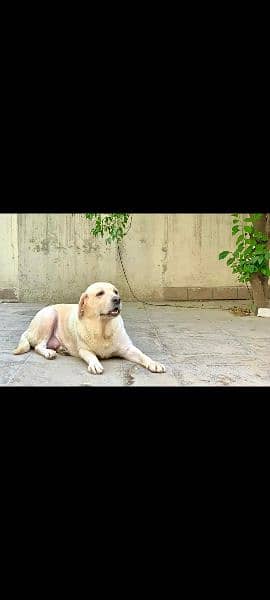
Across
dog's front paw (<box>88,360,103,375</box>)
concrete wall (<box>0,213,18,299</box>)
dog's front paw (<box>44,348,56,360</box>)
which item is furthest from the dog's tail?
concrete wall (<box>0,213,18,299</box>)

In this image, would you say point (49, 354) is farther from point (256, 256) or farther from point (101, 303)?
point (256, 256)

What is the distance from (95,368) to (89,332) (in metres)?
0.29

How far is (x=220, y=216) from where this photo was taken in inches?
250

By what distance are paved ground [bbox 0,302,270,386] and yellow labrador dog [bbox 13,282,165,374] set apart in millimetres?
64

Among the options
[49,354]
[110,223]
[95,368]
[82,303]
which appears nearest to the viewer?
[95,368]

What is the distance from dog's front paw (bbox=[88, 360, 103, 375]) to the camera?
2.92m

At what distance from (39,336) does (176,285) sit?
10.4ft

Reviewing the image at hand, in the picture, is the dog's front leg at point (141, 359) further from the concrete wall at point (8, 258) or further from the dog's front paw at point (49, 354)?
the concrete wall at point (8, 258)

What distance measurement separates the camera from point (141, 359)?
124 inches

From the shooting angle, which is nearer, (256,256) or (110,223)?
(256,256)

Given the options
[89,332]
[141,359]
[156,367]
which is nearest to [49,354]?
[89,332]

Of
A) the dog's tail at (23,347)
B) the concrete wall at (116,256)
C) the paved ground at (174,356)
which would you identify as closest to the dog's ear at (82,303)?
the paved ground at (174,356)

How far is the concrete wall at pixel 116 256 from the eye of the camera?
6188mm

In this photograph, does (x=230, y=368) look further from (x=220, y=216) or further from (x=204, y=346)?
(x=220, y=216)
